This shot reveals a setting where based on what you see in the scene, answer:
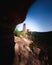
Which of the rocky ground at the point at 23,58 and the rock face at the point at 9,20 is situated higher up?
the rock face at the point at 9,20

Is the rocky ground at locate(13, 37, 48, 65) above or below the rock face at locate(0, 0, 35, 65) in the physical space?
below

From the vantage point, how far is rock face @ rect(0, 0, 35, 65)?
494 centimetres

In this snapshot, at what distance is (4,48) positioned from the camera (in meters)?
6.39

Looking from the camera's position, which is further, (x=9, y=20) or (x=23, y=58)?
(x=23, y=58)

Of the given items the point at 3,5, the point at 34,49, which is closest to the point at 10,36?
the point at 3,5

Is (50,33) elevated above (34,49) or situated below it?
above

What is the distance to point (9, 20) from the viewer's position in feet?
18.6

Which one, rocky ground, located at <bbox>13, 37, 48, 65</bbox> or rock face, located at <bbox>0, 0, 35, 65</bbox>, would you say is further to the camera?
rocky ground, located at <bbox>13, 37, 48, 65</bbox>

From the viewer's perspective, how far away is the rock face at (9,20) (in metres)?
4.94

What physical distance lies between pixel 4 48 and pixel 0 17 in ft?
4.88

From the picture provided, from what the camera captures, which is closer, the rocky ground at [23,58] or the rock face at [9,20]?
the rock face at [9,20]

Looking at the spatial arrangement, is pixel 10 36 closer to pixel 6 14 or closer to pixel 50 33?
pixel 6 14

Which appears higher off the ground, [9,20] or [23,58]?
[9,20]

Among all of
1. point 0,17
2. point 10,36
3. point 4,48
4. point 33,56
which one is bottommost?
point 33,56
